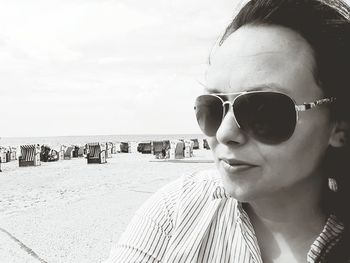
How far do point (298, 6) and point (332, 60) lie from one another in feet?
0.88

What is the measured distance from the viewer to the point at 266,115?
1.60 m

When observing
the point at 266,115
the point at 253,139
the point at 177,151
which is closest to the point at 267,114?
the point at 266,115

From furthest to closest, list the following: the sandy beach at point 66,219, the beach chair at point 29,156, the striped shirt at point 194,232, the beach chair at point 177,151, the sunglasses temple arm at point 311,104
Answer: the beach chair at point 177,151 < the beach chair at point 29,156 < the sandy beach at point 66,219 < the sunglasses temple arm at point 311,104 < the striped shirt at point 194,232

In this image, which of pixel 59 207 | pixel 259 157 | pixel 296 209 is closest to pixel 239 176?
pixel 259 157

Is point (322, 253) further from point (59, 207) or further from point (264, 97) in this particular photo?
point (59, 207)

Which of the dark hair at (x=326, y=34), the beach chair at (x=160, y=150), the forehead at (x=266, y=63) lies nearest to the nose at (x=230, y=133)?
the forehead at (x=266, y=63)

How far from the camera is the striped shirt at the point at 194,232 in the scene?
4.92 feet

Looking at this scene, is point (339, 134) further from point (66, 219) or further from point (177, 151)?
point (177, 151)

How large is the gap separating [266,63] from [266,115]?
0.20m

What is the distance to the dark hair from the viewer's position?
1.66 m

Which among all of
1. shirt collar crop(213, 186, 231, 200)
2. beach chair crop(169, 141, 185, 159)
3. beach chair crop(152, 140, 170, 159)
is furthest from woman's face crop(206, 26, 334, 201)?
beach chair crop(152, 140, 170, 159)

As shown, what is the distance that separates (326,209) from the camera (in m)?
1.83

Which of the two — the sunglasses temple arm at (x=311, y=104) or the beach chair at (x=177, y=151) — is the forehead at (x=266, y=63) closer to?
the sunglasses temple arm at (x=311, y=104)

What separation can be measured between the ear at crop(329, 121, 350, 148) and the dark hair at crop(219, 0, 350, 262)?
2 centimetres
